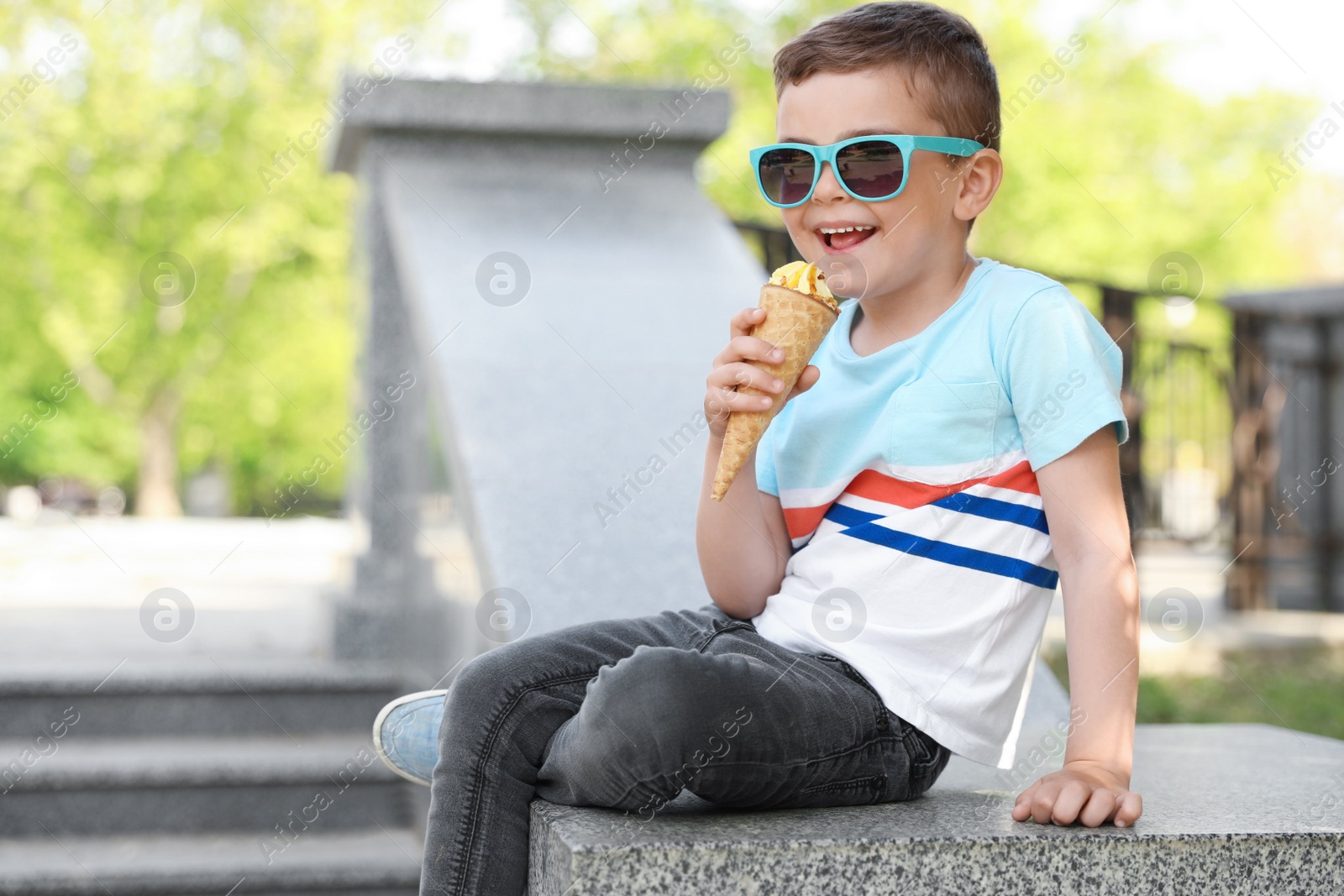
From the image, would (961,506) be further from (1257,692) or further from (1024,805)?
(1257,692)

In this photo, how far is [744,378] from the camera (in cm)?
190

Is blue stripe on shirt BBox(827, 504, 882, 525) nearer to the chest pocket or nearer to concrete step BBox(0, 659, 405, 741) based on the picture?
the chest pocket

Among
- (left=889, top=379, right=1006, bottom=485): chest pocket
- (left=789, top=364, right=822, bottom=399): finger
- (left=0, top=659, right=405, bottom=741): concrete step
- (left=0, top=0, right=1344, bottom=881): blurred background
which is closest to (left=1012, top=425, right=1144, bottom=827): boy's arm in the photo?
(left=889, top=379, right=1006, bottom=485): chest pocket

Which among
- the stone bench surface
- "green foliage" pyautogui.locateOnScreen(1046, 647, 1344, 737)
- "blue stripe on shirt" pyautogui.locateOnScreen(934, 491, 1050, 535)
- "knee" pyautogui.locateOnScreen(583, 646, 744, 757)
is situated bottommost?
"green foliage" pyautogui.locateOnScreen(1046, 647, 1344, 737)

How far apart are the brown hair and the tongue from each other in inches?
7.9

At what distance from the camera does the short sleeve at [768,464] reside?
85.3 inches

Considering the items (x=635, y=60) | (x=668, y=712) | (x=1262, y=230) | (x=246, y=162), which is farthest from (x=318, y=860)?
(x=1262, y=230)

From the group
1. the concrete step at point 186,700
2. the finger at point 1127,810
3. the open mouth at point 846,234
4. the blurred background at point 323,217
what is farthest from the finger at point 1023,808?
the blurred background at point 323,217

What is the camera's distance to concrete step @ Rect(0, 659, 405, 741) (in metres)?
4.39

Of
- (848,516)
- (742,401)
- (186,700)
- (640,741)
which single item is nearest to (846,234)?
(742,401)

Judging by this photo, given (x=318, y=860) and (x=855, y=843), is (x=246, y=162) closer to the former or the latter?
(x=318, y=860)

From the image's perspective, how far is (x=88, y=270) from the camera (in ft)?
70.0

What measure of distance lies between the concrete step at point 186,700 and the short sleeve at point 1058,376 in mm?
3203

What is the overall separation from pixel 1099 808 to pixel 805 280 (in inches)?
33.0
